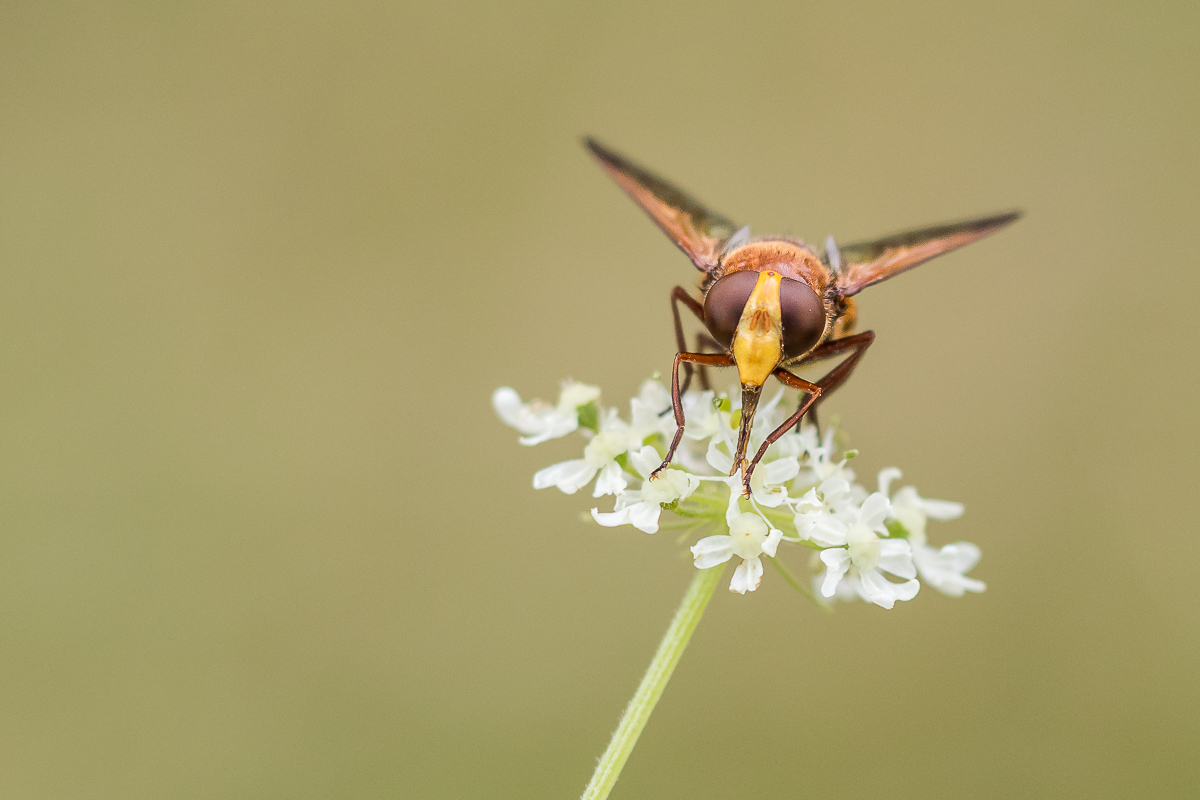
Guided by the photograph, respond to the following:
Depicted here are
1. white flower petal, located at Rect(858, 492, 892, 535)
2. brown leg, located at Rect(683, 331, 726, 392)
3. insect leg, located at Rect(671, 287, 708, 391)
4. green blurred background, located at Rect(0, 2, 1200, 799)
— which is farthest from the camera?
green blurred background, located at Rect(0, 2, 1200, 799)

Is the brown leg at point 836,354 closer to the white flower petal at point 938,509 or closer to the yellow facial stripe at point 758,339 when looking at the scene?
the yellow facial stripe at point 758,339

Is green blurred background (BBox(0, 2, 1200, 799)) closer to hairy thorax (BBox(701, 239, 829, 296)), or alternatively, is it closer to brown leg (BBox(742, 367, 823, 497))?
brown leg (BBox(742, 367, 823, 497))

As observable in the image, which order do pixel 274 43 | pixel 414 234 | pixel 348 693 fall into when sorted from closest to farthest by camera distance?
pixel 348 693, pixel 414 234, pixel 274 43

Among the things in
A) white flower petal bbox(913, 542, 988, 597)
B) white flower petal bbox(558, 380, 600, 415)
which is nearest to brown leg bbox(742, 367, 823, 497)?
white flower petal bbox(558, 380, 600, 415)

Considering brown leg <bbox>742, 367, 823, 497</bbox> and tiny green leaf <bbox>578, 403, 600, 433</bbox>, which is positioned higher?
tiny green leaf <bbox>578, 403, 600, 433</bbox>

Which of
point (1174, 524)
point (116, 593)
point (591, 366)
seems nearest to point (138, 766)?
point (116, 593)

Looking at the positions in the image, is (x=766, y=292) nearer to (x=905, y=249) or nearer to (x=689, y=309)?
(x=689, y=309)

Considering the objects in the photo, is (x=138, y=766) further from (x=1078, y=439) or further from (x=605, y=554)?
(x=1078, y=439)

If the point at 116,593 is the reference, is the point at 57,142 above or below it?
above
